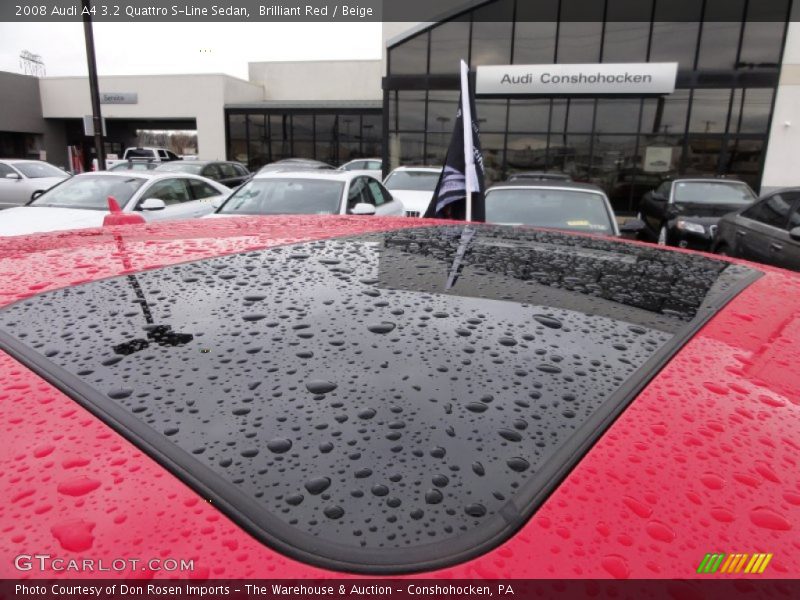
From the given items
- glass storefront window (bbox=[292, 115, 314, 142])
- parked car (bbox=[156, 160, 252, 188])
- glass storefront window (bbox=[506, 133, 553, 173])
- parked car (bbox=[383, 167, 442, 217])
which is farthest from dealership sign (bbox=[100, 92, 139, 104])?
parked car (bbox=[383, 167, 442, 217])

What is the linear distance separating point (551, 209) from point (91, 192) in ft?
21.9

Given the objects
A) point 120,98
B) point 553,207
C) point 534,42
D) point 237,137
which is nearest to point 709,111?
point 534,42

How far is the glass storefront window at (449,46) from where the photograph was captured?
707 inches

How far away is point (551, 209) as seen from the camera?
6.15 metres

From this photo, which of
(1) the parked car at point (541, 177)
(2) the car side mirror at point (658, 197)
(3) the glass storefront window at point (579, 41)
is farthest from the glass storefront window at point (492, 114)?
(1) the parked car at point (541, 177)

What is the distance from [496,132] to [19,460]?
18808 mm

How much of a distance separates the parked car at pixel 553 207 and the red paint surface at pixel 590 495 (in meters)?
4.96

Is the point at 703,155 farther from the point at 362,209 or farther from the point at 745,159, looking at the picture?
the point at 362,209

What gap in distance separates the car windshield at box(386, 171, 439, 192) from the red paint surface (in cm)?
1068

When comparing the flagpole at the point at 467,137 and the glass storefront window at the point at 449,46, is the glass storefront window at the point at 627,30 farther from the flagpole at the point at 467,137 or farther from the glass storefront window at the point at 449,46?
the flagpole at the point at 467,137

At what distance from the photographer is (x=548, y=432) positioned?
89cm

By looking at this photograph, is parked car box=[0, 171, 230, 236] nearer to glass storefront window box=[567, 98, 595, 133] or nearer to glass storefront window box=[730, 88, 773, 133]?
glass storefront window box=[567, 98, 595, 133]

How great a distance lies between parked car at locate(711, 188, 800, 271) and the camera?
19.4ft

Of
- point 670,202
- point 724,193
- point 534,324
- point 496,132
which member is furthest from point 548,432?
point 496,132
